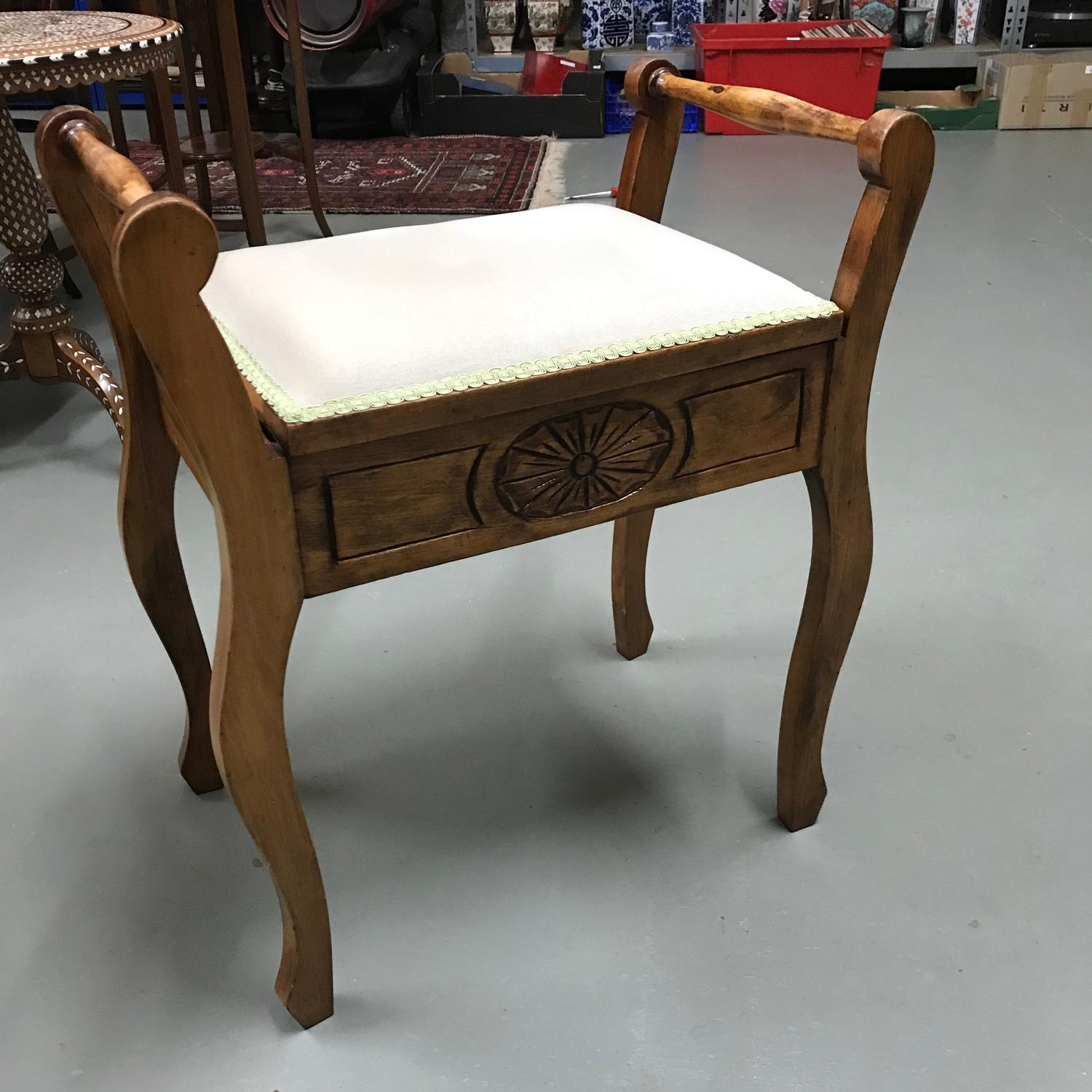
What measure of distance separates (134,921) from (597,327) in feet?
2.31

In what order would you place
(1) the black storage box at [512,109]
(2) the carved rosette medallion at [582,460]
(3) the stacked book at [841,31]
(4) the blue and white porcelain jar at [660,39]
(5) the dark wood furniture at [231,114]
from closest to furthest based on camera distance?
(2) the carved rosette medallion at [582,460]
(5) the dark wood furniture at [231,114]
(3) the stacked book at [841,31]
(1) the black storage box at [512,109]
(4) the blue and white porcelain jar at [660,39]

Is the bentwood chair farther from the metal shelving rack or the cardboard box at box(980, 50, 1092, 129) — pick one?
the metal shelving rack

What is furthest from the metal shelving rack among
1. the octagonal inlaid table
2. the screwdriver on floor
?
the octagonal inlaid table

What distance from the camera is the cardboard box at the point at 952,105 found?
3.83 metres

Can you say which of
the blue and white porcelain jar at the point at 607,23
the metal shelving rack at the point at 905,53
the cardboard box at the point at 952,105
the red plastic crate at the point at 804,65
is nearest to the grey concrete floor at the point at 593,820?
the red plastic crate at the point at 804,65

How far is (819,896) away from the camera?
1039mm

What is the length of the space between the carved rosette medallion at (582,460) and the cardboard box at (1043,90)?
360 centimetres

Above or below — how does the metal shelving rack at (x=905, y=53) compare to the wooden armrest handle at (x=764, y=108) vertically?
below

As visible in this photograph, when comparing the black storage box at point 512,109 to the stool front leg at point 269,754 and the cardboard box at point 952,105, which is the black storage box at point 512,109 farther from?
the stool front leg at point 269,754

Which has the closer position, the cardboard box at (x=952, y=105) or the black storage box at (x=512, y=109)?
the cardboard box at (x=952, y=105)

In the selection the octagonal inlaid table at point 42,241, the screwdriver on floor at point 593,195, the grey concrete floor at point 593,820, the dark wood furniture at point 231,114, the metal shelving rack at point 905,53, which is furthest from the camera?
the metal shelving rack at point 905,53

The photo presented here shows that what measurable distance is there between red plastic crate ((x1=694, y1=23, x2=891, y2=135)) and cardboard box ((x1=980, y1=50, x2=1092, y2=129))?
445mm

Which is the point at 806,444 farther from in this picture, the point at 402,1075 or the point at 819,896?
the point at 402,1075

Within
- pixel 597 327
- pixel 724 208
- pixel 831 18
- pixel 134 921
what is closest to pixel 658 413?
pixel 597 327
